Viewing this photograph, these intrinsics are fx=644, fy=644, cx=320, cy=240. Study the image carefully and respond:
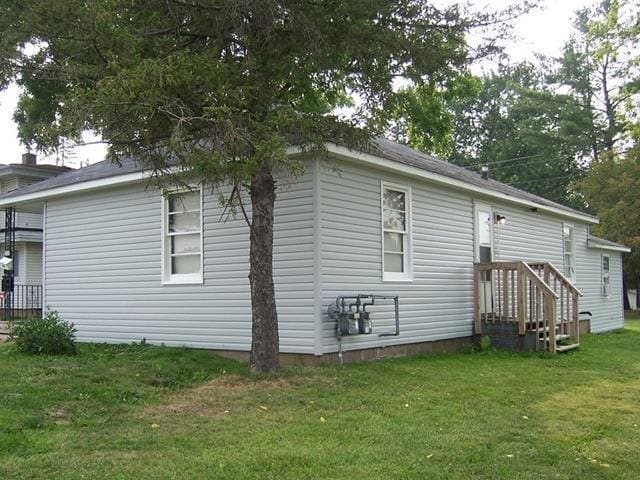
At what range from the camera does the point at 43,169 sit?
2194 cm

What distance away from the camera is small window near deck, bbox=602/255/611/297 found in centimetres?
1862

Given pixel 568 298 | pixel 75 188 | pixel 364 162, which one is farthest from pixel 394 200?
pixel 75 188

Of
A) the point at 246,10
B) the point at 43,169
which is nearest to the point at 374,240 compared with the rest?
the point at 246,10

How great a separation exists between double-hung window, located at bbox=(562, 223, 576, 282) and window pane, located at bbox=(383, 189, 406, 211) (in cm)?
783

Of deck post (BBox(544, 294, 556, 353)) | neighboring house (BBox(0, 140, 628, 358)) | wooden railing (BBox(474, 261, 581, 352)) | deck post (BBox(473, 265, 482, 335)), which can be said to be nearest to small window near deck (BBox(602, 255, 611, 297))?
neighboring house (BBox(0, 140, 628, 358))

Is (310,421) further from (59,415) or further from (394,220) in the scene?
(394,220)

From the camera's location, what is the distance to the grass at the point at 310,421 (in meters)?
4.49

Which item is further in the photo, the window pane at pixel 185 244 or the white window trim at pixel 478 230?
the white window trim at pixel 478 230

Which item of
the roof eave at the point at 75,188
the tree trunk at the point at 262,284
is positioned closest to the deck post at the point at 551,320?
the tree trunk at the point at 262,284

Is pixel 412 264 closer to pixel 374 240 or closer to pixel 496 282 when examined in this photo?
pixel 374 240

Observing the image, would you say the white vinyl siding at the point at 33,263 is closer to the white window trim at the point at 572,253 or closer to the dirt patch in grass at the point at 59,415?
the white window trim at the point at 572,253

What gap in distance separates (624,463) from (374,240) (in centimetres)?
560

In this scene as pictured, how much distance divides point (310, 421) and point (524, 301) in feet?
21.0

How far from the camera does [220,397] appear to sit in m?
6.62
